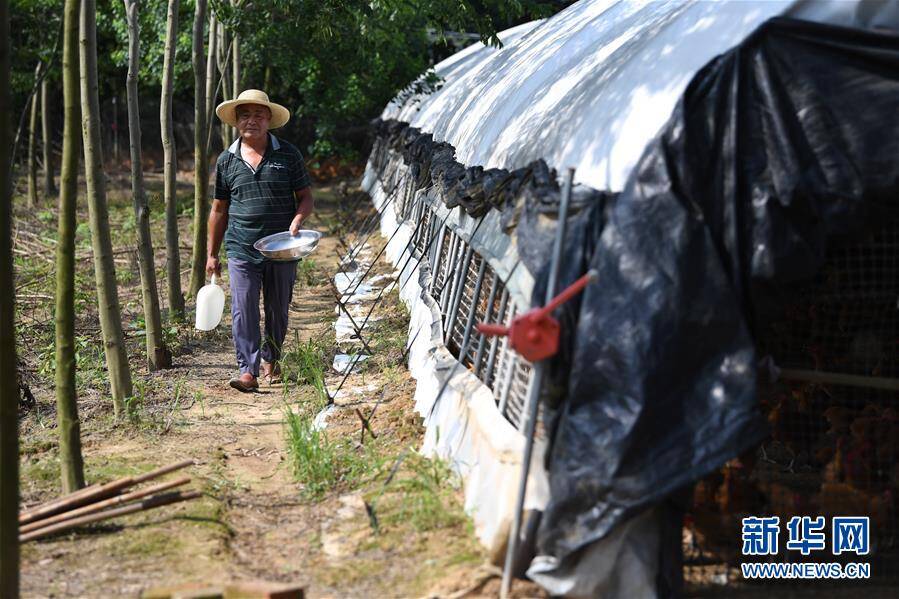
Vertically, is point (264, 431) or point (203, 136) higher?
point (203, 136)

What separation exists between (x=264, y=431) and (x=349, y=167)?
1681 centimetres

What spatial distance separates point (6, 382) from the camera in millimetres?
4109

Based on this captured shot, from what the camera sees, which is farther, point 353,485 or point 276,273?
point 276,273

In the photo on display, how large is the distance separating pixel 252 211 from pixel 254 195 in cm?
12

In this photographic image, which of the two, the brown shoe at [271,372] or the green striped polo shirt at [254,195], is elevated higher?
the green striped polo shirt at [254,195]

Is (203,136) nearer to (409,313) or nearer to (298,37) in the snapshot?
(409,313)

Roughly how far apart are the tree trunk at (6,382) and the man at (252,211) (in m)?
3.23

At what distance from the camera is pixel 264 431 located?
6.66 metres

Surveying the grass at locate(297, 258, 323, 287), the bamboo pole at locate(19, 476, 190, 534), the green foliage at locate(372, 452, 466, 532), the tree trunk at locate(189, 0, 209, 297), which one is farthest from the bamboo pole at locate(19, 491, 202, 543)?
the grass at locate(297, 258, 323, 287)

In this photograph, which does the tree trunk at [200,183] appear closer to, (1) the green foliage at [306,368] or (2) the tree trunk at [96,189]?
(1) the green foliage at [306,368]

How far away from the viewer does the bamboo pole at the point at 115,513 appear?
4727 mm

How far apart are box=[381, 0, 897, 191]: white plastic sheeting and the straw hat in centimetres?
141

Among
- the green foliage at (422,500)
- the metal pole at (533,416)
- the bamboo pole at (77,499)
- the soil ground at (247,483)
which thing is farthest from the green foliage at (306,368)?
the metal pole at (533,416)

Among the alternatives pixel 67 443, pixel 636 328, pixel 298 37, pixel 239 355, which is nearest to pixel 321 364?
pixel 239 355
